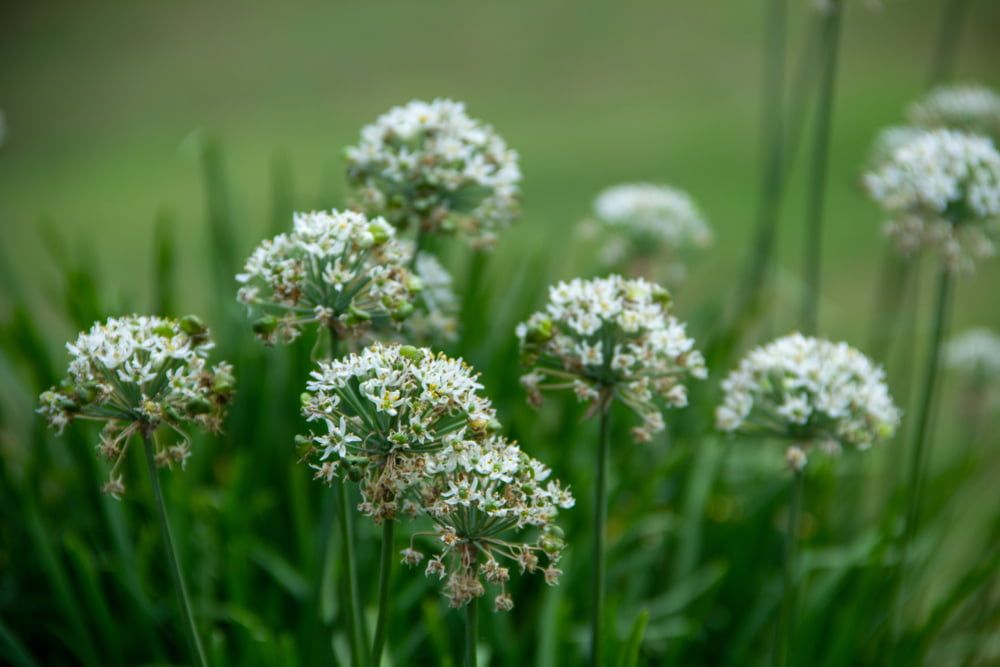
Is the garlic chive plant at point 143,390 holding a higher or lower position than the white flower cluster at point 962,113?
lower

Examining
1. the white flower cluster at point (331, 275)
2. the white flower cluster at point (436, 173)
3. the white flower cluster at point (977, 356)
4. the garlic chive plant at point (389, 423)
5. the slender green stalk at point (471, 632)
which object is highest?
the white flower cluster at point (436, 173)

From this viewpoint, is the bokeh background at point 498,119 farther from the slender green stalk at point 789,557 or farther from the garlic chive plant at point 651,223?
the slender green stalk at point 789,557

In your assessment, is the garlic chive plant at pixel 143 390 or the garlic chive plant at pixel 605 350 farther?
the garlic chive plant at pixel 605 350

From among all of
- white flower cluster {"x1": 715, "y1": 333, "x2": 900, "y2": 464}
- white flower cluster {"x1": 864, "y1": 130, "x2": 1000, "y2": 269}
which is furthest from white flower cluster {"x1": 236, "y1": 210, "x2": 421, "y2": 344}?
white flower cluster {"x1": 864, "y1": 130, "x2": 1000, "y2": 269}

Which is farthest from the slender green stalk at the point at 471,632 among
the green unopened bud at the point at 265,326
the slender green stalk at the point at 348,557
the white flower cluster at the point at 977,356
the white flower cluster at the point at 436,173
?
the white flower cluster at the point at 977,356

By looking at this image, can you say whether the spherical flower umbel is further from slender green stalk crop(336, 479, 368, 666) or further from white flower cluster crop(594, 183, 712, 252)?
white flower cluster crop(594, 183, 712, 252)

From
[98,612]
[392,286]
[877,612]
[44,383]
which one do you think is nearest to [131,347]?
[392,286]

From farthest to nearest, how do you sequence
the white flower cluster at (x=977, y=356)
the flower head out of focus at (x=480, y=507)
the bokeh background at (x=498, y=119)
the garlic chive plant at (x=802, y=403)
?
the bokeh background at (x=498, y=119) < the white flower cluster at (x=977, y=356) < the garlic chive plant at (x=802, y=403) < the flower head out of focus at (x=480, y=507)
